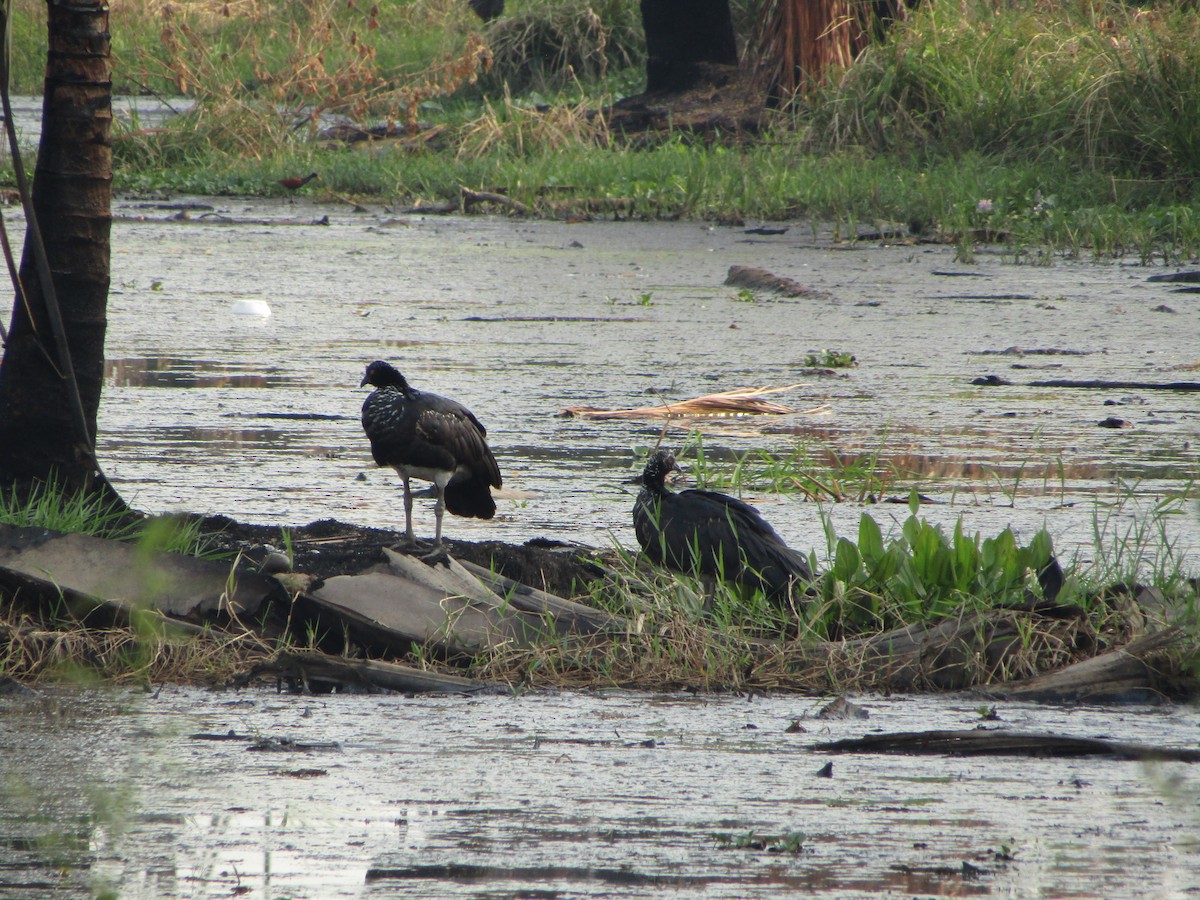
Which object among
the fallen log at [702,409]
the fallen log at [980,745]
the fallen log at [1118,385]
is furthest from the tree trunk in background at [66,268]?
the fallen log at [1118,385]

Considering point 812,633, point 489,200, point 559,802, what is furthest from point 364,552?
point 489,200

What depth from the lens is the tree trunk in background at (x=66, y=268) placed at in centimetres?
494

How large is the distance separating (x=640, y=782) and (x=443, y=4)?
2788 centimetres

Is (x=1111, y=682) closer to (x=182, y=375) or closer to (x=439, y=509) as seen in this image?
(x=439, y=509)

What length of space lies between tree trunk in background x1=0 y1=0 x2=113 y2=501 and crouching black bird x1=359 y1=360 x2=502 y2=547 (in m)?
0.78

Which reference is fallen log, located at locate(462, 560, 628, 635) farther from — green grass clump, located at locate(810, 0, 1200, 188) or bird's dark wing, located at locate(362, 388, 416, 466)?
green grass clump, located at locate(810, 0, 1200, 188)

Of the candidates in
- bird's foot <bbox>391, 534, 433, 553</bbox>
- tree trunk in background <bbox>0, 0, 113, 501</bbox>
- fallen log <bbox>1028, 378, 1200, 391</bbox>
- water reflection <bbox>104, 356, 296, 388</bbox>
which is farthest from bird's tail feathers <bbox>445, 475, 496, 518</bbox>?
fallen log <bbox>1028, 378, 1200, 391</bbox>

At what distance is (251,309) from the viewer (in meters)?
11.2

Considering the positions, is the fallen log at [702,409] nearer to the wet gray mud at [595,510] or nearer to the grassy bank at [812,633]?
the wet gray mud at [595,510]

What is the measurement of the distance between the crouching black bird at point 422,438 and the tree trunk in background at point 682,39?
657 inches

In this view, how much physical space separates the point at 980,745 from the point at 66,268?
2.82m

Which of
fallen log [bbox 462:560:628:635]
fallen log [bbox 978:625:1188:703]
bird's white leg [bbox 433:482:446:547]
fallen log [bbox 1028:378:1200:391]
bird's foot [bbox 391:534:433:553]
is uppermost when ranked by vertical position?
bird's white leg [bbox 433:482:446:547]

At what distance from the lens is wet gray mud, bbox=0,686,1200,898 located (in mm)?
2895

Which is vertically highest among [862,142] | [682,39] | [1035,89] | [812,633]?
[682,39]
